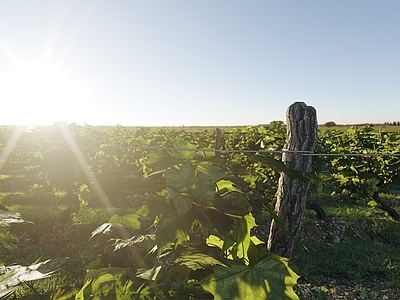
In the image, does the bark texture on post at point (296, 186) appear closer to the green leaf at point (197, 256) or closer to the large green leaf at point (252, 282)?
the green leaf at point (197, 256)

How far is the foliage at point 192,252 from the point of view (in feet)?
3.25

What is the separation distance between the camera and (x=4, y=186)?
1398 cm

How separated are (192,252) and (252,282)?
0.77ft

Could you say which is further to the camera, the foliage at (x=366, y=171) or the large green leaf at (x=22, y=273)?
the foliage at (x=366, y=171)

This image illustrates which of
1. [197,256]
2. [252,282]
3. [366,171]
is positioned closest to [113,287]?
[197,256]

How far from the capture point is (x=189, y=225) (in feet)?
3.70

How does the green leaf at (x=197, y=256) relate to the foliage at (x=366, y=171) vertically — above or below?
above

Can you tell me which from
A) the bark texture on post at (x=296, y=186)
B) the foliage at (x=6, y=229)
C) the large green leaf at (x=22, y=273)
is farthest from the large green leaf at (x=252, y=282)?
the bark texture on post at (x=296, y=186)

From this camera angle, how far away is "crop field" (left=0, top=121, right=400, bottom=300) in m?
1.06

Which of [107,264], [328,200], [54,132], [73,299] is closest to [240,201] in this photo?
[107,264]

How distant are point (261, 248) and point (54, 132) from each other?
339 inches

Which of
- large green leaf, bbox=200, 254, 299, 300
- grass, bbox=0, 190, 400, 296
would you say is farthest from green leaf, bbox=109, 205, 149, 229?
grass, bbox=0, 190, 400, 296

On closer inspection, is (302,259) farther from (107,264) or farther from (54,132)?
(54,132)

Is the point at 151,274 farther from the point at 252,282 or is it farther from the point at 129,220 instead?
the point at 129,220
